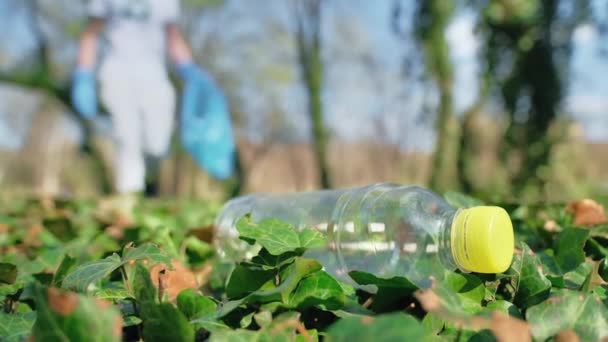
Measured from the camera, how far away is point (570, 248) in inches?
30.0

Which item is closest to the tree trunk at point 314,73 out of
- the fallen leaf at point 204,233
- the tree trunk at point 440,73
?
the tree trunk at point 440,73

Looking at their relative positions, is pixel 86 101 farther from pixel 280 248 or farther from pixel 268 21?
pixel 268 21

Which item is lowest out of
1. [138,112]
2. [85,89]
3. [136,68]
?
[138,112]

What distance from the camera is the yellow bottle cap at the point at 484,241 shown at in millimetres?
633

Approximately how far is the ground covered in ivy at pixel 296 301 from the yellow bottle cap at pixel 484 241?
0.02 metres

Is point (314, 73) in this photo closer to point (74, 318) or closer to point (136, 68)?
point (136, 68)

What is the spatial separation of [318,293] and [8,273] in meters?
0.33

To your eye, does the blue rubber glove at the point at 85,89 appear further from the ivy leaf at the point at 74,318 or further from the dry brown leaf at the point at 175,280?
the ivy leaf at the point at 74,318

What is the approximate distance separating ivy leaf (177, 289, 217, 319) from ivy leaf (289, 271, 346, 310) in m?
0.07

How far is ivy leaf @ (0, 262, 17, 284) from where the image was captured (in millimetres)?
660

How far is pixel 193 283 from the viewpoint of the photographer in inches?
29.9

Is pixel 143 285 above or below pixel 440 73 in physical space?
above

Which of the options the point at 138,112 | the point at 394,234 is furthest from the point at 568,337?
the point at 138,112

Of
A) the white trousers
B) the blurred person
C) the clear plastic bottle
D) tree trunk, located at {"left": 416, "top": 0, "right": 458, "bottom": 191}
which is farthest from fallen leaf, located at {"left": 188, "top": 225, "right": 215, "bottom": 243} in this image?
tree trunk, located at {"left": 416, "top": 0, "right": 458, "bottom": 191}
